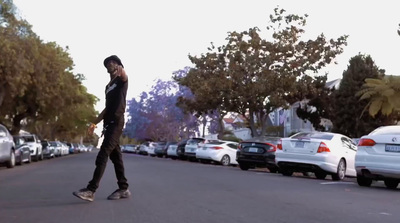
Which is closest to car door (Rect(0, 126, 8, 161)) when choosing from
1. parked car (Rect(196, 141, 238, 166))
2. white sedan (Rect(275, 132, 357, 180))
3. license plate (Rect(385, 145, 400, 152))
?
parked car (Rect(196, 141, 238, 166))

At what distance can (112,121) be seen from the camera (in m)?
7.89

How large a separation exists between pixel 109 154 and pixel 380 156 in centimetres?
669

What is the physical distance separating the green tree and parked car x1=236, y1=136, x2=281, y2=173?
16.0m

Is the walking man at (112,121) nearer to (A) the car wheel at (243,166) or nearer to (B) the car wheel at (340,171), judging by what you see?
(B) the car wheel at (340,171)

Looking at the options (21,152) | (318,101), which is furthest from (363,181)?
(318,101)

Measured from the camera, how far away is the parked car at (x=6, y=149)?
62.3ft

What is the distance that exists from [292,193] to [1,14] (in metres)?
21.1

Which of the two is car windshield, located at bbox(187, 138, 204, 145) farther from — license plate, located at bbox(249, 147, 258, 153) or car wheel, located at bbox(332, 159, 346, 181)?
car wheel, located at bbox(332, 159, 346, 181)

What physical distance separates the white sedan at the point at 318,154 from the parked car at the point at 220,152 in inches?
366

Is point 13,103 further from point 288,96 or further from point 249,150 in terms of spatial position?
point 249,150

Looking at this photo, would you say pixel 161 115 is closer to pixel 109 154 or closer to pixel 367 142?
pixel 367 142

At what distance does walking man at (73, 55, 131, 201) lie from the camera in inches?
302

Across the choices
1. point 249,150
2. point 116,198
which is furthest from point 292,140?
point 116,198

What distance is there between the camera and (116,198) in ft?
27.1
